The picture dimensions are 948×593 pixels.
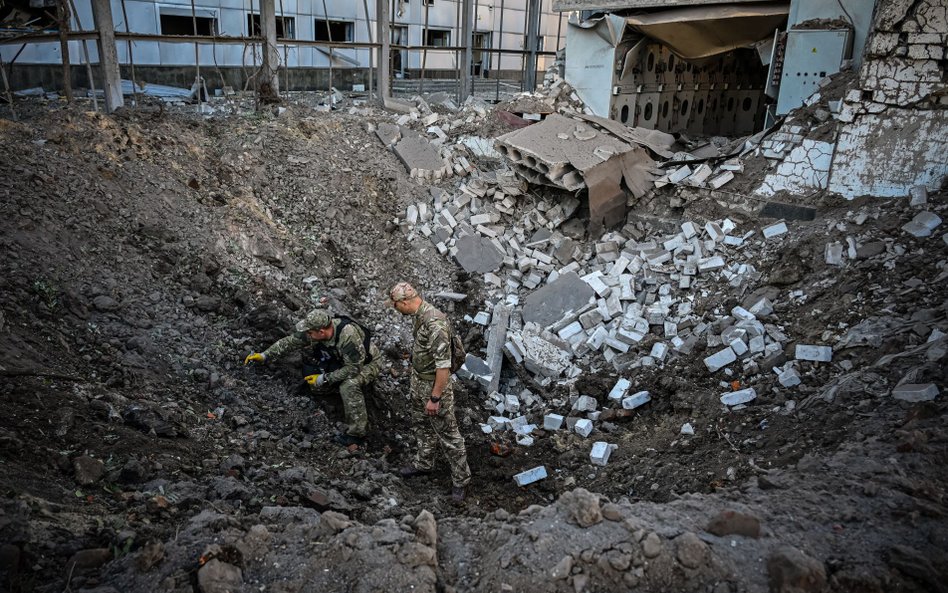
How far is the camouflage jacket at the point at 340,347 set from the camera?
5477mm

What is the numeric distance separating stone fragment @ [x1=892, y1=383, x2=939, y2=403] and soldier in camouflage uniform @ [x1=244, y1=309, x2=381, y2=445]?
13.9ft

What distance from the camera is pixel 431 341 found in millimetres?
5086

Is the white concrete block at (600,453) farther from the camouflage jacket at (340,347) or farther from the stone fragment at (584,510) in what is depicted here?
the camouflage jacket at (340,347)

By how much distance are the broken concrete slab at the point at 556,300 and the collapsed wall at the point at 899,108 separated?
3547mm

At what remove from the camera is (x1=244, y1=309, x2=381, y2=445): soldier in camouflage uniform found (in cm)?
545

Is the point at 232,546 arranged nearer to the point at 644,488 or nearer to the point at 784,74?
the point at 644,488

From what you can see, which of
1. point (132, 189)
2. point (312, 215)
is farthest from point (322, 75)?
point (132, 189)

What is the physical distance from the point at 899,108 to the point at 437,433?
6475mm

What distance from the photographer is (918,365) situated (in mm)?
4633

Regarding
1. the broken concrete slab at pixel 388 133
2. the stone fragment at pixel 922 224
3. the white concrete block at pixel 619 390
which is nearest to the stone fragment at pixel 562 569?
the white concrete block at pixel 619 390

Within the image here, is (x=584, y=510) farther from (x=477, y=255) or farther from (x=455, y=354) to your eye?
(x=477, y=255)

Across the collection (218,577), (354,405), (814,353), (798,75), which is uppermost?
(798,75)

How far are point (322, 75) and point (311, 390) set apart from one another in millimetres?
12073

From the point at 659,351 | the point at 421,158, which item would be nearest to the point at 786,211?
the point at 659,351
